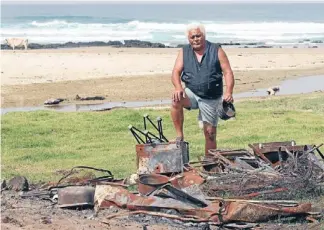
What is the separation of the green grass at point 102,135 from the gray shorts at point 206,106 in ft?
4.39

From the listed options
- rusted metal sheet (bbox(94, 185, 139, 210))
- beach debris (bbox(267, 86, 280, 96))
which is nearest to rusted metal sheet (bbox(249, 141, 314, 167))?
rusted metal sheet (bbox(94, 185, 139, 210))

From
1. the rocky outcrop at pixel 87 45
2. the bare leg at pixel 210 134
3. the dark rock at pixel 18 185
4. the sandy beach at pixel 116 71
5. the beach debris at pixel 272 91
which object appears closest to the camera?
the dark rock at pixel 18 185

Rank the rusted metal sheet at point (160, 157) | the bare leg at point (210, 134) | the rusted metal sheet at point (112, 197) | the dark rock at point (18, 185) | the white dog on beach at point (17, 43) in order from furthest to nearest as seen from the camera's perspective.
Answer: the white dog on beach at point (17, 43) → the bare leg at point (210, 134) → the dark rock at point (18, 185) → the rusted metal sheet at point (160, 157) → the rusted metal sheet at point (112, 197)

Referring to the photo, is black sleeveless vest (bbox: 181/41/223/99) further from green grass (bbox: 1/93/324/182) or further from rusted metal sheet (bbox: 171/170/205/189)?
green grass (bbox: 1/93/324/182)

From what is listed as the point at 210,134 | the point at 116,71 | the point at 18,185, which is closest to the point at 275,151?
the point at 210,134

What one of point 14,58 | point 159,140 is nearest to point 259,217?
point 159,140

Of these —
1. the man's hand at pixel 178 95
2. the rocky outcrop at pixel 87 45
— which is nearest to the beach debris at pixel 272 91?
the man's hand at pixel 178 95

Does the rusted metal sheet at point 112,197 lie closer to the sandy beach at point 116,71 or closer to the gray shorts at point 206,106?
the gray shorts at point 206,106

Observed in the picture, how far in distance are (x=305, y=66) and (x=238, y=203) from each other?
2560cm

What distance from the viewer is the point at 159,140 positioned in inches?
316

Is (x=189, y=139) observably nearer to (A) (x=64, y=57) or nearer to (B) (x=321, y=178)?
Result: (B) (x=321, y=178)

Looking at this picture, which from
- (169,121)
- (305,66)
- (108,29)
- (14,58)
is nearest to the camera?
(169,121)

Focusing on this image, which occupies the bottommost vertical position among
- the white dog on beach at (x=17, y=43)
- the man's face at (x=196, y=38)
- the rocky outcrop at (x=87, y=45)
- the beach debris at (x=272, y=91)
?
the beach debris at (x=272, y=91)

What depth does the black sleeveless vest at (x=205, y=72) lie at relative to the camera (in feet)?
27.1
